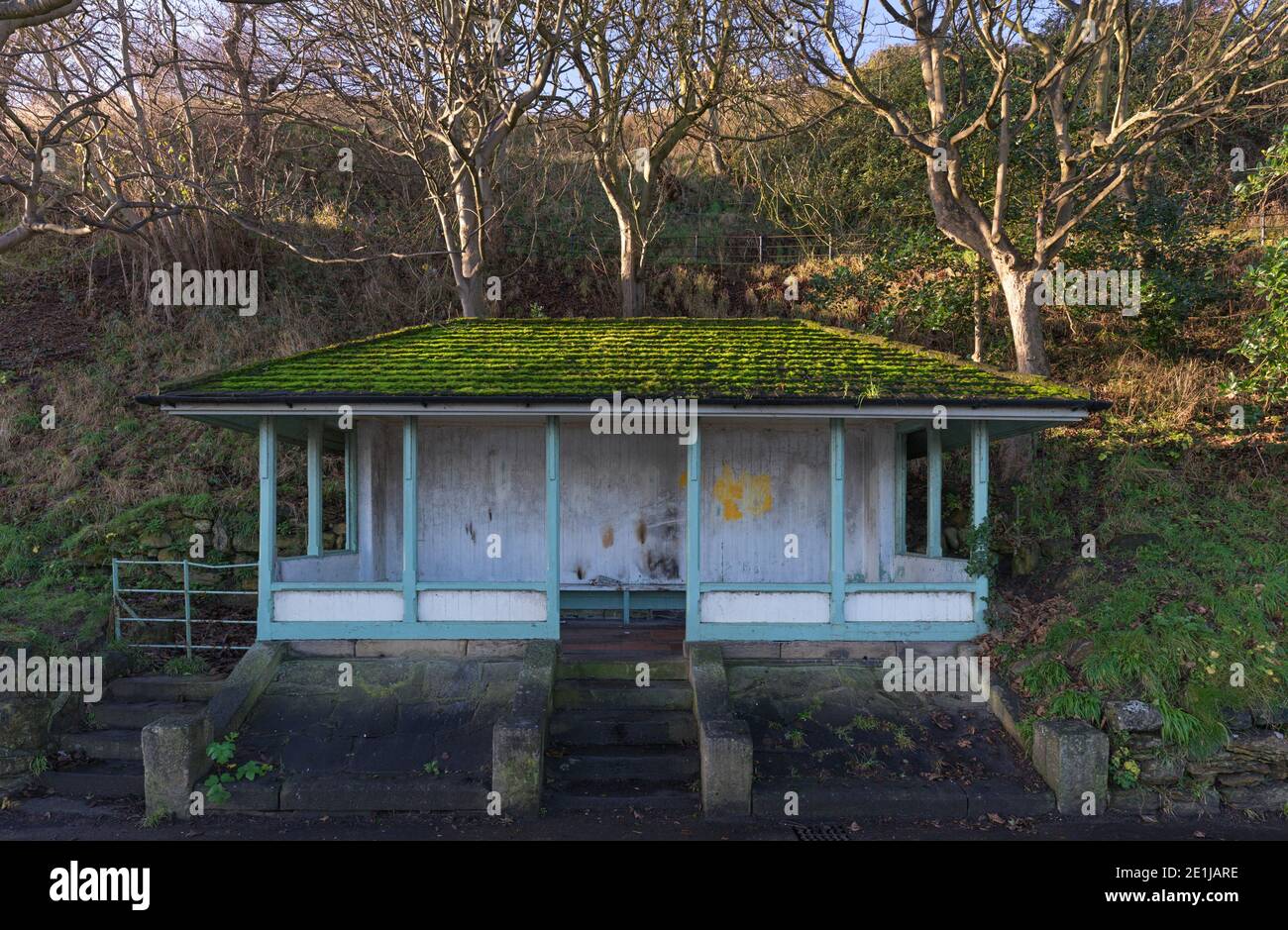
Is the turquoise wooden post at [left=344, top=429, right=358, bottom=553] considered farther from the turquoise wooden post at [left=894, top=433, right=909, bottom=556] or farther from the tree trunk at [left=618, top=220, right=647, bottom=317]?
the tree trunk at [left=618, top=220, right=647, bottom=317]

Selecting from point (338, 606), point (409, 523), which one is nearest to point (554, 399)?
point (409, 523)

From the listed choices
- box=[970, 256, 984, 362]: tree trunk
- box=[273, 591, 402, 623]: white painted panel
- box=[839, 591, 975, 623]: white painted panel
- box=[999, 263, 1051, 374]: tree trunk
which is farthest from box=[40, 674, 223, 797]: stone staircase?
box=[970, 256, 984, 362]: tree trunk

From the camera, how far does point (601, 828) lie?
6.67 metres

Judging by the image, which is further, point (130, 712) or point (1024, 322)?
point (1024, 322)

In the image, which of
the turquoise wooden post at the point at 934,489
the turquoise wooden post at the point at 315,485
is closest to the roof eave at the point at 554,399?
the turquoise wooden post at the point at 315,485

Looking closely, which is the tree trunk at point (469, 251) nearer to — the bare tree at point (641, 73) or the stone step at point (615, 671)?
the bare tree at point (641, 73)

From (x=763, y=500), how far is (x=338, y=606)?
16.8 ft

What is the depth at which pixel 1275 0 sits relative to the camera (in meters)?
11.7

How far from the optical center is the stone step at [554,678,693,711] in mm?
8195

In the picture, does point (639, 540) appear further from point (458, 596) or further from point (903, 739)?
point (903, 739)

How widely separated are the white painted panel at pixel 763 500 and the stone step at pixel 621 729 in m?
2.73

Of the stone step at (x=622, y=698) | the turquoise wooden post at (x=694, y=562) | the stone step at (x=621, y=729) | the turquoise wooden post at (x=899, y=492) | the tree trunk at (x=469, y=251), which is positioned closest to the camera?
the stone step at (x=621, y=729)

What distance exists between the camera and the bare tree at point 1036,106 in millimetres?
11586

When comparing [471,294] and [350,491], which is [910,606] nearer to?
[350,491]
